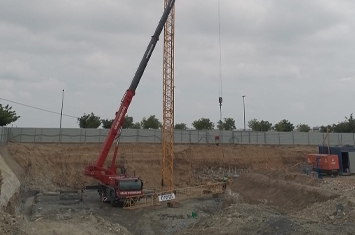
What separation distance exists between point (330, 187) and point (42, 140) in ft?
113

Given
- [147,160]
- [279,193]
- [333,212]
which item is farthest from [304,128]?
[333,212]

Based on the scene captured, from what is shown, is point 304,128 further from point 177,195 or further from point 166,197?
point 166,197

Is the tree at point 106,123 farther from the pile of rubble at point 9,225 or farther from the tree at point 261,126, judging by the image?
the pile of rubble at point 9,225

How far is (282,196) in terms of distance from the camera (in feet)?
80.8

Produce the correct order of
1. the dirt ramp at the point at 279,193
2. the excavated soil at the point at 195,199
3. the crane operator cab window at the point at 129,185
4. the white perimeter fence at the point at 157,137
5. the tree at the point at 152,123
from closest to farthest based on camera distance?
the excavated soil at the point at 195,199 < the dirt ramp at the point at 279,193 < the crane operator cab window at the point at 129,185 < the white perimeter fence at the point at 157,137 < the tree at the point at 152,123

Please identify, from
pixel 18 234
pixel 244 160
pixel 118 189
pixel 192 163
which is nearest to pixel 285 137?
pixel 244 160

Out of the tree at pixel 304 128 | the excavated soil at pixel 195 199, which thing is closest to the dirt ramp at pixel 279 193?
→ the excavated soil at pixel 195 199

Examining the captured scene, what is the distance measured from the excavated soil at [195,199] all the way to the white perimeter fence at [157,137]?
1.97m

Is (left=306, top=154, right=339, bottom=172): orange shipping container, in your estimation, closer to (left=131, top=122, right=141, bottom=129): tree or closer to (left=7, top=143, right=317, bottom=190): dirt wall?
(left=7, top=143, right=317, bottom=190): dirt wall

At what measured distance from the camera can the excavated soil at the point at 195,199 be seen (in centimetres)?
1572

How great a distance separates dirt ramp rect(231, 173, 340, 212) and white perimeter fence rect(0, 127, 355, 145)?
1746 centimetres

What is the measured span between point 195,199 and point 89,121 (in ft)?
112

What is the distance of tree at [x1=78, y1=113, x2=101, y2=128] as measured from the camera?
61188mm

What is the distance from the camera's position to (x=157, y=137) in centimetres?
4797
